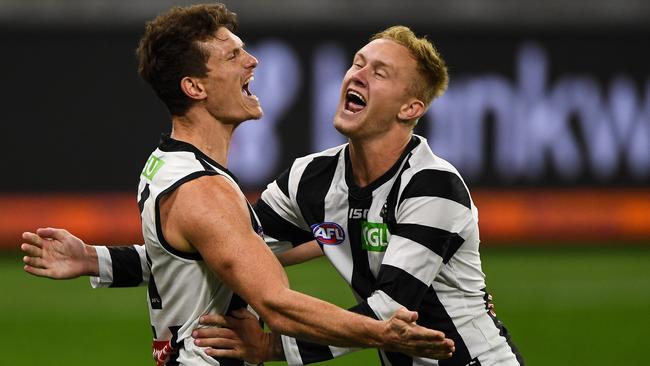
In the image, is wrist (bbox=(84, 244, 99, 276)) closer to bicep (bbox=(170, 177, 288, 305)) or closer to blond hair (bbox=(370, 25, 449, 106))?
bicep (bbox=(170, 177, 288, 305))

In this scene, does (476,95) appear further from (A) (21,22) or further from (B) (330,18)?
(A) (21,22)

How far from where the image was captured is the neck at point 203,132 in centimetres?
476

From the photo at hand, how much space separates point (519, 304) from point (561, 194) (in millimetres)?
3004

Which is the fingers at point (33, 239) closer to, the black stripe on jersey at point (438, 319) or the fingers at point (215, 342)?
the fingers at point (215, 342)

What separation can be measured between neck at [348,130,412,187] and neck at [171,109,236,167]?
573 millimetres

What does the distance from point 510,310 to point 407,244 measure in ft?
21.7

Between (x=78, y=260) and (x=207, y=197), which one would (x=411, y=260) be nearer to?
(x=207, y=197)

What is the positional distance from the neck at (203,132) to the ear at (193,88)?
2.5 inches

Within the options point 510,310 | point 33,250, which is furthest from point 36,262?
point 510,310

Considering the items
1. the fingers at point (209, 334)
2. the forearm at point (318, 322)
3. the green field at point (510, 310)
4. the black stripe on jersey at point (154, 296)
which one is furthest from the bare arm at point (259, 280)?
the green field at point (510, 310)

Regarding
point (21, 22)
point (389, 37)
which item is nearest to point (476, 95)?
point (21, 22)

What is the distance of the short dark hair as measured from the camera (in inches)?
185

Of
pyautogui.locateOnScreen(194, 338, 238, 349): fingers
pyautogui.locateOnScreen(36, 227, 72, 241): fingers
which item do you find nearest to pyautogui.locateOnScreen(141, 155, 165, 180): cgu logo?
pyautogui.locateOnScreen(36, 227, 72, 241): fingers

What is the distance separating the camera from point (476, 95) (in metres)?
13.9
